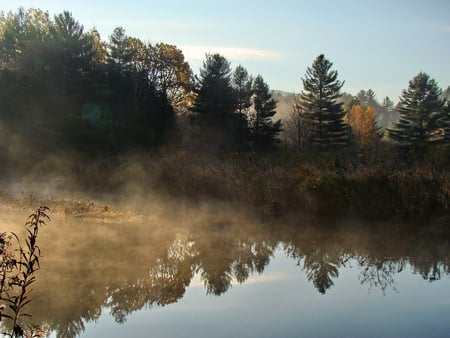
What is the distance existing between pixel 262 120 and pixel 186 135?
20.9ft

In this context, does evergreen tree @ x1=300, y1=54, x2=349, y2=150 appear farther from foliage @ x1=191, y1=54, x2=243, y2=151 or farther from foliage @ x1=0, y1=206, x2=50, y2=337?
foliage @ x1=0, y1=206, x2=50, y2=337

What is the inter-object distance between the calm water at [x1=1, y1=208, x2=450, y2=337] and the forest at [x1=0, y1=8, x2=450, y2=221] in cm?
151

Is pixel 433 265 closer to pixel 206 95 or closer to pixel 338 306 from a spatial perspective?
pixel 338 306

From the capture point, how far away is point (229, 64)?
36062 millimetres

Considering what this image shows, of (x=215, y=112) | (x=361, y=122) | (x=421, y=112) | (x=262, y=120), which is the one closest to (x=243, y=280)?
(x=215, y=112)

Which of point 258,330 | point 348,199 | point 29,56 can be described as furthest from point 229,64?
point 258,330

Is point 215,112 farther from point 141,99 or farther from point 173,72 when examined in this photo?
point 173,72

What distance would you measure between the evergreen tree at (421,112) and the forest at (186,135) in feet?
0.40

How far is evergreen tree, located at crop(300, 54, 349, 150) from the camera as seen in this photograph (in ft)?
136

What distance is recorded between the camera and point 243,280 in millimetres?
7289

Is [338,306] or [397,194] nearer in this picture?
[338,306]

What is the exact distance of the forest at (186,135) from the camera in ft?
37.9

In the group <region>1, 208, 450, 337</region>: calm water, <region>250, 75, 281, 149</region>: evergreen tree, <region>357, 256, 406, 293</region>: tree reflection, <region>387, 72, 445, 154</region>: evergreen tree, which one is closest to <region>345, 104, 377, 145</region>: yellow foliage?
<region>387, 72, 445, 154</region>: evergreen tree

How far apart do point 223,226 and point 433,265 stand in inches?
179
